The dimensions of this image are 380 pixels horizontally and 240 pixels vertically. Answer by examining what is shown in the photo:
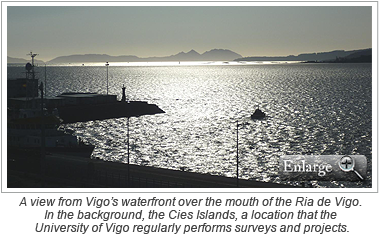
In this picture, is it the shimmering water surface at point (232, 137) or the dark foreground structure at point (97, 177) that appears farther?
the shimmering water surface at point (232, 137)

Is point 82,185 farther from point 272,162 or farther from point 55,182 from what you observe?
point 272,162

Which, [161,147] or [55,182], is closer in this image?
[55,182]

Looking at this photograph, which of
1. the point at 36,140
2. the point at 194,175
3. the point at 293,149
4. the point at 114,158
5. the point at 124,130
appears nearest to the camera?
the point at 194,175

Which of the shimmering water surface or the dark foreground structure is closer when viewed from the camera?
the dark foreground structure
